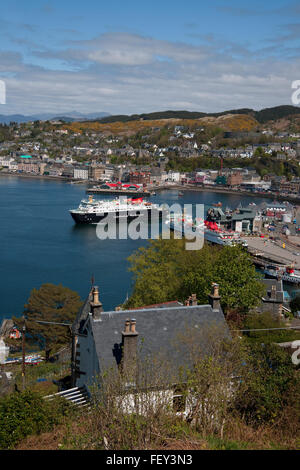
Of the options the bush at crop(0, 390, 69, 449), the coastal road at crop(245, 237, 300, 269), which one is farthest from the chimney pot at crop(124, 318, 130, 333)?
the coastal road at crop(245, 237, 300, 269)

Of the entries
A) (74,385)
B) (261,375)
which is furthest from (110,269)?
(261,375)

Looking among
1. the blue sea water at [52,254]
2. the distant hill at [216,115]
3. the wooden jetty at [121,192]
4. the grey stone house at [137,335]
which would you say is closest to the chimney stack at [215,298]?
the grey stone house at [137,335]

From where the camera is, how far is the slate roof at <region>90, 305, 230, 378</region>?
4.45m

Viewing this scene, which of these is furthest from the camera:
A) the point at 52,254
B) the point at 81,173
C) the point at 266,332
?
the point at 81,173

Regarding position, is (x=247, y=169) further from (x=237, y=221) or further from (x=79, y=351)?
(x=79, y=351)

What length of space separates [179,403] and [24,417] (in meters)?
1.24

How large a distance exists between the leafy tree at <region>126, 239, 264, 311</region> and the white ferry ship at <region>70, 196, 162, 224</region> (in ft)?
58.8

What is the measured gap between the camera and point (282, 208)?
32.9m

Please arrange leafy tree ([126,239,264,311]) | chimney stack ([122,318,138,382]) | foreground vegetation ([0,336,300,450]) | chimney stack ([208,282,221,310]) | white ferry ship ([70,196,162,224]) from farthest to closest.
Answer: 1. white ferry ship ([70,196,162,224])
2. leafy tree ([126,239,264,311])
3. chimney stack ([208,282,221,310])
4. chimney stack ([122,318,138,382])
5. foreground vegetation ([0,336,300,450])

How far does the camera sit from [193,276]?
25.6 feet

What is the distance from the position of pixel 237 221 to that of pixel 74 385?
2154 cm

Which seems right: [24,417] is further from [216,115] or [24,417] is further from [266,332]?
[216,115]

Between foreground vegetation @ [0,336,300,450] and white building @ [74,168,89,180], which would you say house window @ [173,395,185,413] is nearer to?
foreground vegetation @ [0,336,300,450]

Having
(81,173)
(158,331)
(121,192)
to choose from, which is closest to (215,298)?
(158,331)
